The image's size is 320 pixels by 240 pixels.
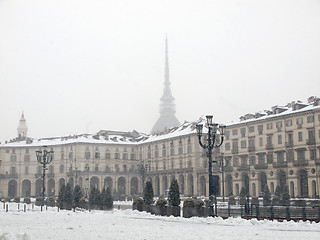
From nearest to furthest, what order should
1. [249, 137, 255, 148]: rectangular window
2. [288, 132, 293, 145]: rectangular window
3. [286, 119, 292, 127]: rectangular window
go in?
[288, 132, 293, 145]: rectangular window → [286, 119, 292, 127]: rectangular window → [249, 137, 255, 148]: rectangular window

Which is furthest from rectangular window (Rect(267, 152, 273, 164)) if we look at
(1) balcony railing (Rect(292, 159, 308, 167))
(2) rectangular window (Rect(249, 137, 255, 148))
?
(1) balcony railing (Rect(292, 159, 308, 167))

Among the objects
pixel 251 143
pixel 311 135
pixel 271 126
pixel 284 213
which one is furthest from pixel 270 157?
pixel 284 213

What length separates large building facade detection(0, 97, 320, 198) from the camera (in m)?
72.8

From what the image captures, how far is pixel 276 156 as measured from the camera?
7706 cm

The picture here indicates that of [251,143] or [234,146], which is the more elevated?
[251,143]

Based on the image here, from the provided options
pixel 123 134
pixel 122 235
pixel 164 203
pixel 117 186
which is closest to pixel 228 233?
pixel 122 235

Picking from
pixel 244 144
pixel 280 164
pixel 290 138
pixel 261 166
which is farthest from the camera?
pixel 244 144

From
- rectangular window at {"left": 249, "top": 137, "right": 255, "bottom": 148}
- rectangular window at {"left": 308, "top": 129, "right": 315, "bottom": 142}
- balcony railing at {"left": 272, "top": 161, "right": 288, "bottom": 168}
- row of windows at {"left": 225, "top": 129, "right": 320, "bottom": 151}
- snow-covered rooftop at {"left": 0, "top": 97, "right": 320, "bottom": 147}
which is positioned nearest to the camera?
rectangular window at {"left": 308, "top": 129, "right": 315, "bottom": 142}

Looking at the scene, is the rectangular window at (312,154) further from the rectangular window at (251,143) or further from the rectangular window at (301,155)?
the rectangular window at (251,143)

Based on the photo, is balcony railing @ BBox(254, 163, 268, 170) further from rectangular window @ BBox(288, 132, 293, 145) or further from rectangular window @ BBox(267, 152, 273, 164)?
rectangular window @ BBox(288, 132, 293, 145)

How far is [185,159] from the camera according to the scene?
96688 millimetres

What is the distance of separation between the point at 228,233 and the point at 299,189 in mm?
51367

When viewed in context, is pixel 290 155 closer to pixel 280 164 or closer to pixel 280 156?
pixel 280 164

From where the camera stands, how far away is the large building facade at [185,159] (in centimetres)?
7281
